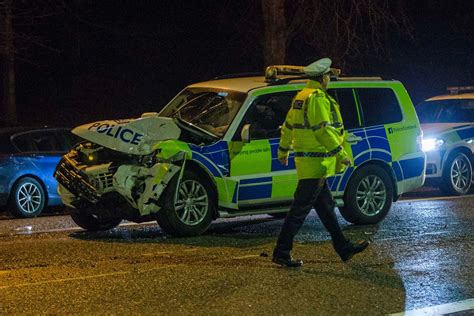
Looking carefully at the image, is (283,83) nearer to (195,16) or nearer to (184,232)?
(184,232)

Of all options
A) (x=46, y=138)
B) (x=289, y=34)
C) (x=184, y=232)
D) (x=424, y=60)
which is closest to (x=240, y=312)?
(x=184, y=232)

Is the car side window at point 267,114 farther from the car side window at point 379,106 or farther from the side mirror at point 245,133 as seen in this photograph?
the car side window at point 379,106

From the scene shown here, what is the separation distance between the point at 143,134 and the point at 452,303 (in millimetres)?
4074

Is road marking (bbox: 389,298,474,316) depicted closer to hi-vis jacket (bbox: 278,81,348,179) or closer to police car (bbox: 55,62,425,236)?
hi-vis jacket (bbox: 278,81,348,179)

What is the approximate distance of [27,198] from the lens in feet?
43.8

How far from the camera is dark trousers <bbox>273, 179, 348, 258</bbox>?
7750 mm

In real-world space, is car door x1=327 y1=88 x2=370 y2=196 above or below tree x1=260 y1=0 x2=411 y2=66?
below

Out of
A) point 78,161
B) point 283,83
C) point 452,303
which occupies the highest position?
point 283,83

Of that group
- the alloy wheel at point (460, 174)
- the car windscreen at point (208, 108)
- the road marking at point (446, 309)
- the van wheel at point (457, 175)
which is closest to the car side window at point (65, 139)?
the car windscreen at point (208, 108)

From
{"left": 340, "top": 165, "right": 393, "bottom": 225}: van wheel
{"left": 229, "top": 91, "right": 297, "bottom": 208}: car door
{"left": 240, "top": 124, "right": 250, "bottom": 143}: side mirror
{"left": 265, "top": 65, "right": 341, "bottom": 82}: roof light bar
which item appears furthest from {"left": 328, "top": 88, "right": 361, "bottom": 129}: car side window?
{"left": 240, "top": 124, "right": 250, "bottom": 143}: side mirror

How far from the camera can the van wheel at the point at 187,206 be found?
9453mm

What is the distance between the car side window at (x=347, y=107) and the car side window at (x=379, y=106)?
125 mm

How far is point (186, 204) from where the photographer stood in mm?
9609

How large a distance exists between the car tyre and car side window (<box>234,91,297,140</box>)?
15.4 ft
